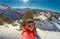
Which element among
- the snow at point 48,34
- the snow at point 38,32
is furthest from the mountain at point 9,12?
the snow at point 48,34

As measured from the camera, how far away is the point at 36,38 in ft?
6.49

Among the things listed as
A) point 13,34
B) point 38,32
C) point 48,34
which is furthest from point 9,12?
point 48,34

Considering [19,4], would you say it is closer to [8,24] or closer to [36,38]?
[8,24]

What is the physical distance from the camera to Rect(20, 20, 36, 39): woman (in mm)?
1927

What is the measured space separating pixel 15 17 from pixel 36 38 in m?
0.37

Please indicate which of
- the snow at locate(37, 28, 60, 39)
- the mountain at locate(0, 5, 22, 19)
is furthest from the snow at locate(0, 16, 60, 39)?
the mountain at locate(0, 5, 22, 19)

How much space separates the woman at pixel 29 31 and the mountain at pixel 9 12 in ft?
0.56

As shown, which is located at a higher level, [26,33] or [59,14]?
[59,14]

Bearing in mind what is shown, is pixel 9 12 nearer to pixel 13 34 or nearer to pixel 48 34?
pixel 13 34

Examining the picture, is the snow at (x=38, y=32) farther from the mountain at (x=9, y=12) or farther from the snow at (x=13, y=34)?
the mountain at (x=9, y=12)

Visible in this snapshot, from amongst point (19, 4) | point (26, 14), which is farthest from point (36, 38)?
point (19, 4)

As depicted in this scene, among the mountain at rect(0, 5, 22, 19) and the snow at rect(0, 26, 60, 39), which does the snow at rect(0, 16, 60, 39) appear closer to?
the snow at rect(0, 26, 60, 39)

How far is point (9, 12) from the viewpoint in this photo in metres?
2.06

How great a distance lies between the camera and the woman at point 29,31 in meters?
1.93
